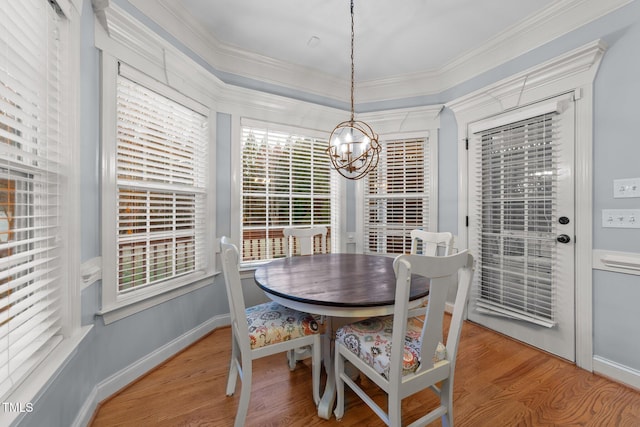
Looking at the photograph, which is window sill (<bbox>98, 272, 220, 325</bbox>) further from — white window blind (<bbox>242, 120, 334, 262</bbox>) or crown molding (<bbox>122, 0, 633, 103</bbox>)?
crown molding (<bbox>122, 0, 633, 103</bbox>)

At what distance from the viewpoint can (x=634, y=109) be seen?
5.91 ft

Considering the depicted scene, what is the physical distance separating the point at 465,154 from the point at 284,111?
2079 mm

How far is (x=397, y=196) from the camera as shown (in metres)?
3.40

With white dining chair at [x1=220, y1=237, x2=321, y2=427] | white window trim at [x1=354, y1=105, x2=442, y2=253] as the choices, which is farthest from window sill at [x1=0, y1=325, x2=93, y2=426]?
white window trim at [x1=354, y1=105, x2=442, y2=253]

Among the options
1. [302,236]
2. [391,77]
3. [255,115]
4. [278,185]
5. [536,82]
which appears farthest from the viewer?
[391,77]

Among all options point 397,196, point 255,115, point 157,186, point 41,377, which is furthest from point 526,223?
point 41,377

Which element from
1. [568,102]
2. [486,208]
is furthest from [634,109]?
[486,208]

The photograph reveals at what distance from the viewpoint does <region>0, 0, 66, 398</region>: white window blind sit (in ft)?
3.07

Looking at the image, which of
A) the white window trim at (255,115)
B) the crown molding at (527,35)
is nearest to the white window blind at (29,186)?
the white window trim at (255,115)

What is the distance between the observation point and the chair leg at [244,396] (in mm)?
1374

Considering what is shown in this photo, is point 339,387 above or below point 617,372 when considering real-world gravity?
above

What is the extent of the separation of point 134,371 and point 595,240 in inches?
137

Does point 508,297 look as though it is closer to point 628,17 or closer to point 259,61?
point 628,17

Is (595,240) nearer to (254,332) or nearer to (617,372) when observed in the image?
(617,372)
